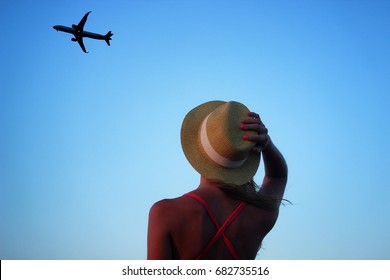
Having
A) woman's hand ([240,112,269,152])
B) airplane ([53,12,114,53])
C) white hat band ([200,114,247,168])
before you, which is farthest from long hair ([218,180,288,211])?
airplane ([53,12,114,53])

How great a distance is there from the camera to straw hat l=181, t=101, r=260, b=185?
10.3 ft

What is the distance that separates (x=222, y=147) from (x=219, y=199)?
40 centimetres

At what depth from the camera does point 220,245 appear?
9.93 ft

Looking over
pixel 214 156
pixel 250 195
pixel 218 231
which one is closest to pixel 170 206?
pixel 218 231

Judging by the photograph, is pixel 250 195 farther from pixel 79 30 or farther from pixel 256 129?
pixel 79 30

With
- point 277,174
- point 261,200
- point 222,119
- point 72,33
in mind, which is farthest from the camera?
point 72,33

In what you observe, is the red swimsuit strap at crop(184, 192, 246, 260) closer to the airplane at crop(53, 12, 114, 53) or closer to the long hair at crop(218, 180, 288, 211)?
the long hair at crop(218, 180, 288, 211)

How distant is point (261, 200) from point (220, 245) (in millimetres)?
569

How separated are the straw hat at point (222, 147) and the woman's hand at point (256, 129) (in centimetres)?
3

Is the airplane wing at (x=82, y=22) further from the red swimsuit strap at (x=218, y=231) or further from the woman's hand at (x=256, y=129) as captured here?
the red swimsuit strap at (x=218, y=231)
